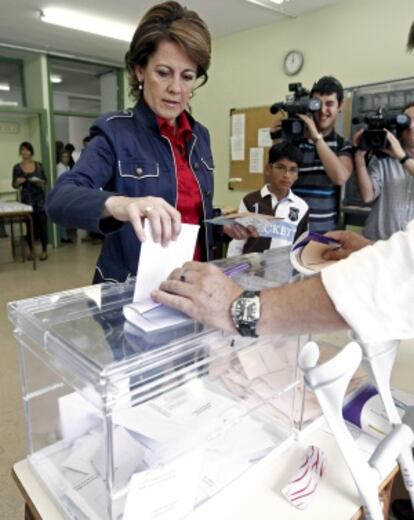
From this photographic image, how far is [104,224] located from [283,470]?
0.61 m

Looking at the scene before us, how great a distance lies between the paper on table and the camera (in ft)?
2.41

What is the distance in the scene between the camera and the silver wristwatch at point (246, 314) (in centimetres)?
67

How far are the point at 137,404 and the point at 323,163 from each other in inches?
75.3

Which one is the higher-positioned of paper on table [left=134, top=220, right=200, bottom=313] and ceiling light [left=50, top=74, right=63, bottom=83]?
ceiling light [left=50, top=74, right=63, bottom=83]

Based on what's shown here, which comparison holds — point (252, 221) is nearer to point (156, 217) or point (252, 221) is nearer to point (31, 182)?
point (156, 217)

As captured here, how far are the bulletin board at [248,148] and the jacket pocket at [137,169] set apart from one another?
3600 millimetres

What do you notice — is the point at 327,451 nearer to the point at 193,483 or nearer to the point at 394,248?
the point at 193,483

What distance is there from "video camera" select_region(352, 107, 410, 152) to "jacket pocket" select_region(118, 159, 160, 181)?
5.13 feet

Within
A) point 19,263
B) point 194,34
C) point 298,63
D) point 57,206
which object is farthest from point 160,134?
point 19,263

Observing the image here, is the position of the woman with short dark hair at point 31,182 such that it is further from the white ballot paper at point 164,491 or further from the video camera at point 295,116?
the white ballot paper at point 164,491

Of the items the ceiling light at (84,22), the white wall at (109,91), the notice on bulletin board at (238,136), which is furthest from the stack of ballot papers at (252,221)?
the white wall at (109,91)

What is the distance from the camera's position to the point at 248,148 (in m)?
4.81

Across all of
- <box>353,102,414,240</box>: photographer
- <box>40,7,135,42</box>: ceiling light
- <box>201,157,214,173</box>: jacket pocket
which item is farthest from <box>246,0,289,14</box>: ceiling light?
<box>201,157,214,173</box>: jacket pocket

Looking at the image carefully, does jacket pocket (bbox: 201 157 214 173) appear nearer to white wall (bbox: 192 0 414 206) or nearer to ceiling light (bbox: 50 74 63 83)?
white wall (bbox: 192 0 414 206)
